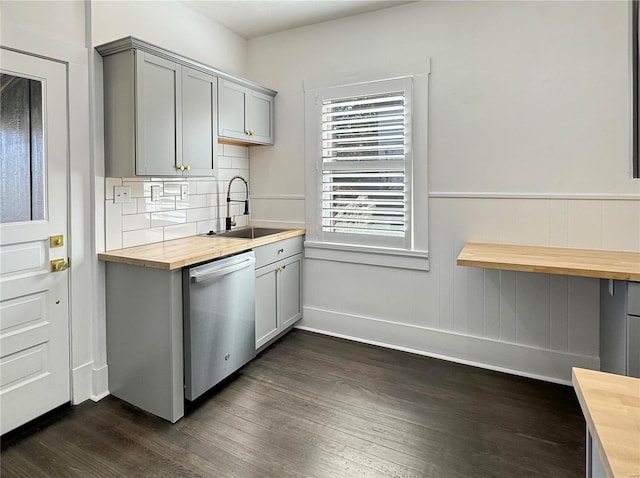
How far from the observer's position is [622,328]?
1971 mm

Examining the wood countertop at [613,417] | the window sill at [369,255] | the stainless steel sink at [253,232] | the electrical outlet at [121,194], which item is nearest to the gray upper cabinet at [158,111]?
the electrical outlet at [121,194]

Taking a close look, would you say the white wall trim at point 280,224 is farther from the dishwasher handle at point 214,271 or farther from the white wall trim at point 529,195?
the white wall trim at point 529,195

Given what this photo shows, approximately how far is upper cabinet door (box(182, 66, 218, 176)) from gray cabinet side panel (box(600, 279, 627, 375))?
2679 millimetres

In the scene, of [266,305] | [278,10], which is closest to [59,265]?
[266,305]

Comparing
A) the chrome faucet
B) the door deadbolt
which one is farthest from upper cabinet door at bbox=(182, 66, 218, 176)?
the door deadbolt

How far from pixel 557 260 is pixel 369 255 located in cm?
143

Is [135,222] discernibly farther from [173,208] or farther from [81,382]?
[81,382]

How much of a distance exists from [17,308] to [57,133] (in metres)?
1.01

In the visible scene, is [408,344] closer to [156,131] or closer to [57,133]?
[156,131]

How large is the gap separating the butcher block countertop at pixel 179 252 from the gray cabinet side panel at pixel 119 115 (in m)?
0.50

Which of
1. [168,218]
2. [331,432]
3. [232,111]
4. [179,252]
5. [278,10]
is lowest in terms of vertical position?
[331,432]

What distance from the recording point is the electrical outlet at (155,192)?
2.84 metres

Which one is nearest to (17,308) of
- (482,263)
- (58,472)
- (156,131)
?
(58,472)

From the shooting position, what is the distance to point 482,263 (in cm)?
231
